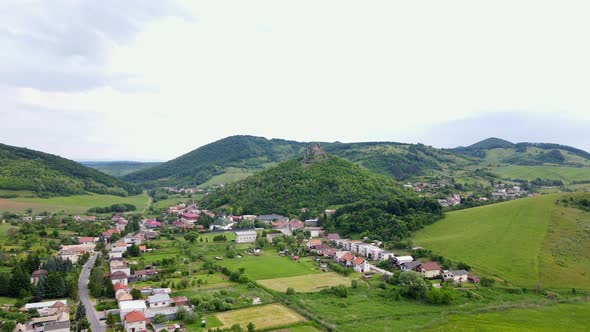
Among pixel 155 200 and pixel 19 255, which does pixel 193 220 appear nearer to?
pixel 19 255

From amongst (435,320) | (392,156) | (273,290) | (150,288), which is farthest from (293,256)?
(392,156)

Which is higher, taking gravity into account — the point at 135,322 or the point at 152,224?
the point at 152,224

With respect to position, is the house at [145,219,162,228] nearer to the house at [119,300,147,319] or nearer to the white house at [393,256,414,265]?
the house at [119,300,147,319]

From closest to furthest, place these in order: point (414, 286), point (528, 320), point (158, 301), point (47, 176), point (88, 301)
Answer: point (528, 320) < point (158, 301) < point (88, 301) < point (414, 286) < point (47, 176)

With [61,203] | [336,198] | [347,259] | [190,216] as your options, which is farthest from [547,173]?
[61,203]

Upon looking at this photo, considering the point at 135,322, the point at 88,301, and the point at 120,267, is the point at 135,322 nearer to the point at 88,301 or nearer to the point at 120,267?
the point at 88,301

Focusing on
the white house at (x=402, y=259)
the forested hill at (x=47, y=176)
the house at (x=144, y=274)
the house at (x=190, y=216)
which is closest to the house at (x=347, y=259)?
the white house at (x=402, y=259)
